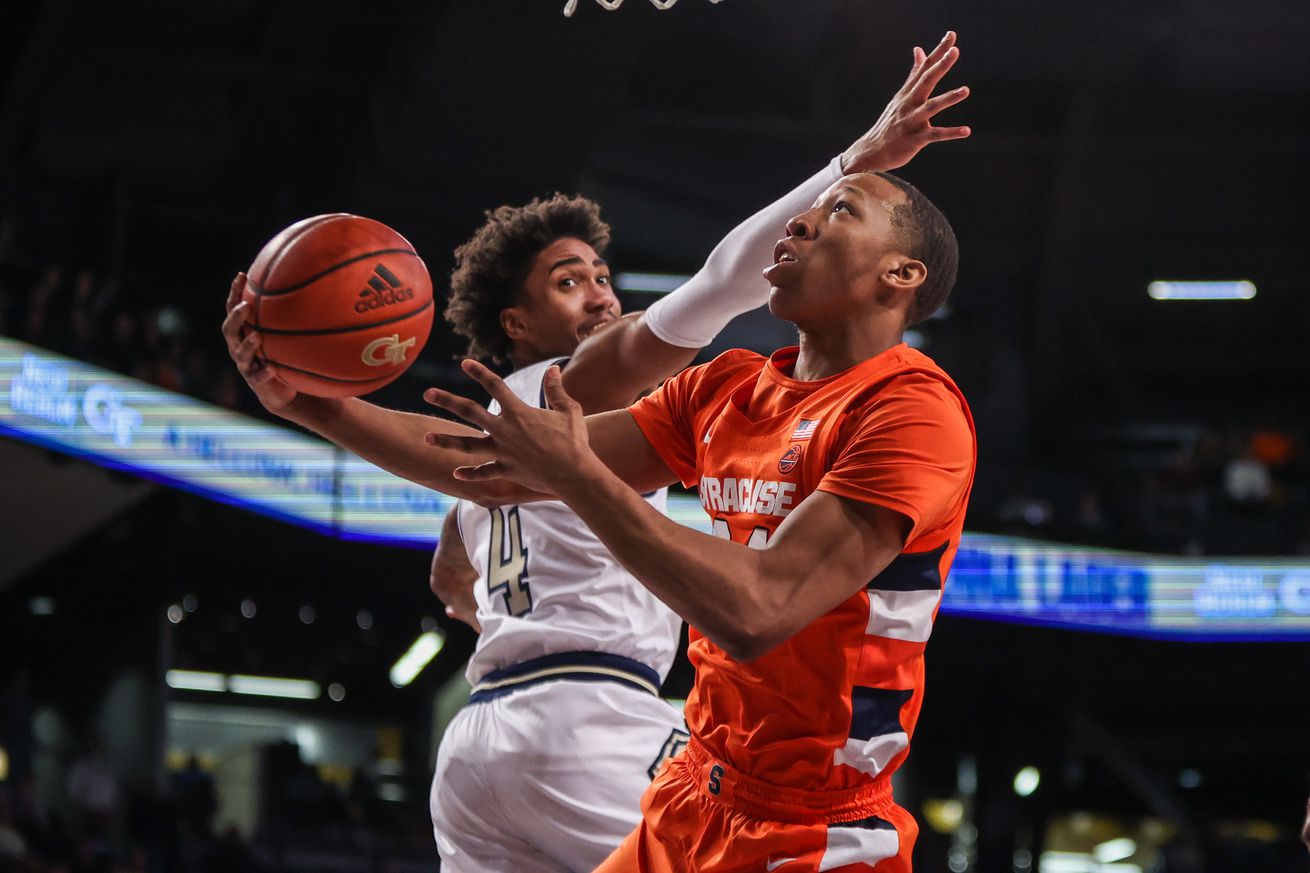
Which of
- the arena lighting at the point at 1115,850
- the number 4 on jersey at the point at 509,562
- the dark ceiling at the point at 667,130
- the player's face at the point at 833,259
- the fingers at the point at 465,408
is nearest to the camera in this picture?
the fingers at the point at 465,408

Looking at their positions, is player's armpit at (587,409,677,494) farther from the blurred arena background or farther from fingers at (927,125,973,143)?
the blurred arena background

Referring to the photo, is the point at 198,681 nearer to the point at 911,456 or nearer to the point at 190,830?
the point at 190,830

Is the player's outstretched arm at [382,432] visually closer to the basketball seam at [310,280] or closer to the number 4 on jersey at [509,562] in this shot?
the basketball seam at [310,280]

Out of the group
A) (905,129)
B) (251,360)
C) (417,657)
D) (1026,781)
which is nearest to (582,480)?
(251,360)

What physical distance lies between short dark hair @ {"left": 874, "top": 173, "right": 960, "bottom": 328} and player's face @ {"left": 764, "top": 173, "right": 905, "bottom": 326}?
0.10 feet

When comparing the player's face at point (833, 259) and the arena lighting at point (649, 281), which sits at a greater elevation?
the arena lighting at point (649, 281)

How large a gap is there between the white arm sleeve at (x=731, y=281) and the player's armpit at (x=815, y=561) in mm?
839

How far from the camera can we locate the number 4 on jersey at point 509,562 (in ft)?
12.2

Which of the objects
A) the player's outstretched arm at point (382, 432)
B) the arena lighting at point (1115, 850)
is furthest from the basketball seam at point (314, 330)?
the arena lighting at point (1115, 850)

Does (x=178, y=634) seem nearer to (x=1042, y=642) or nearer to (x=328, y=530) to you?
(x=328, y=530)

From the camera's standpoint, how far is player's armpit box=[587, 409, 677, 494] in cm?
298

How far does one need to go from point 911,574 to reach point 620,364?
1074 mm

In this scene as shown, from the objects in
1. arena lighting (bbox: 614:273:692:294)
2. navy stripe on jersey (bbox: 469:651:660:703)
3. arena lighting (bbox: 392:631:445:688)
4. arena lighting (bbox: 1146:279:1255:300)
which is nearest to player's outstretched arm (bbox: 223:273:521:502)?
navy stripe on jersey (bbox: 469:651:660:703)

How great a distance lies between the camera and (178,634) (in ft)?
51.3
